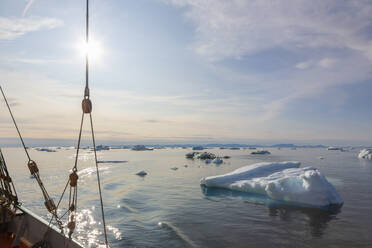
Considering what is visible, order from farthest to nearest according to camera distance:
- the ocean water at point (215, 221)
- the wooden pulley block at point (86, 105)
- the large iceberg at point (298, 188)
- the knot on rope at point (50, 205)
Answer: the large iceberg at point (298, 188), the ocean water at point (215, 221), the knot on rope at point (50, 205), the wooden pulley block at point (86, 105)

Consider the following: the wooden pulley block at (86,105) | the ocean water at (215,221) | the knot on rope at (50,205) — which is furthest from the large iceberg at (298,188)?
the wooden pulley block at (86,105)

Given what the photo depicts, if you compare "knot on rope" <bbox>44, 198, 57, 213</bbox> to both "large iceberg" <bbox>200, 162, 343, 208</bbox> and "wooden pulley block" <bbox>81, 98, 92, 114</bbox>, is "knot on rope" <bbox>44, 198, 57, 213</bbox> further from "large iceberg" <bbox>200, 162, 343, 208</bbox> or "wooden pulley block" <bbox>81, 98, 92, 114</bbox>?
"large iceberg" <bbox>200, 162, 343, 208</bbox>

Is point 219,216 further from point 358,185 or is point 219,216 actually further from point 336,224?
point 358,185

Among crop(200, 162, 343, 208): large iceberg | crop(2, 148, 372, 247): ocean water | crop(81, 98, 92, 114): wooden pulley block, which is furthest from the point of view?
crop(200, 162, 343, 208): large iceberg

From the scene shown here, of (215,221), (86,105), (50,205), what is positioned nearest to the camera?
(86,105)

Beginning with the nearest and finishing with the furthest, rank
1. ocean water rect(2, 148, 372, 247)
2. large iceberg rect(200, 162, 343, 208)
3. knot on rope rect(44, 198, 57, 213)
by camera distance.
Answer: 1. knot on rope rect(44, 198, 57, 213)
2. ocean water rect(2, 148, 372, 247)
3. large iceberg rect(200, 162, 343, 208)

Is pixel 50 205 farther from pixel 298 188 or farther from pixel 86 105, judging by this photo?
pixel 298 188

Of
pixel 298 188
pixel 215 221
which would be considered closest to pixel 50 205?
pixel 215 221

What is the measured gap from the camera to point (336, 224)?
1077 centimetres

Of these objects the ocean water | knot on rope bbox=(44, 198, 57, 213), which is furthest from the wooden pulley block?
the ocean water

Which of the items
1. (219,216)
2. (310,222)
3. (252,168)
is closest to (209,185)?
(252,168)

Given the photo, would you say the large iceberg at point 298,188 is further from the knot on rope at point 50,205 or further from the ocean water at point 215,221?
the knot on rope at point 50,205

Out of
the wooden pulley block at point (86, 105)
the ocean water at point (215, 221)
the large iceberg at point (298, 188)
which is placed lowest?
the ocean water at point (215, 221)

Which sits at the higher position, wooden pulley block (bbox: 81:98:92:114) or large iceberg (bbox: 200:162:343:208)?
wooden pulley block (bbox: 81:98:92:114)
